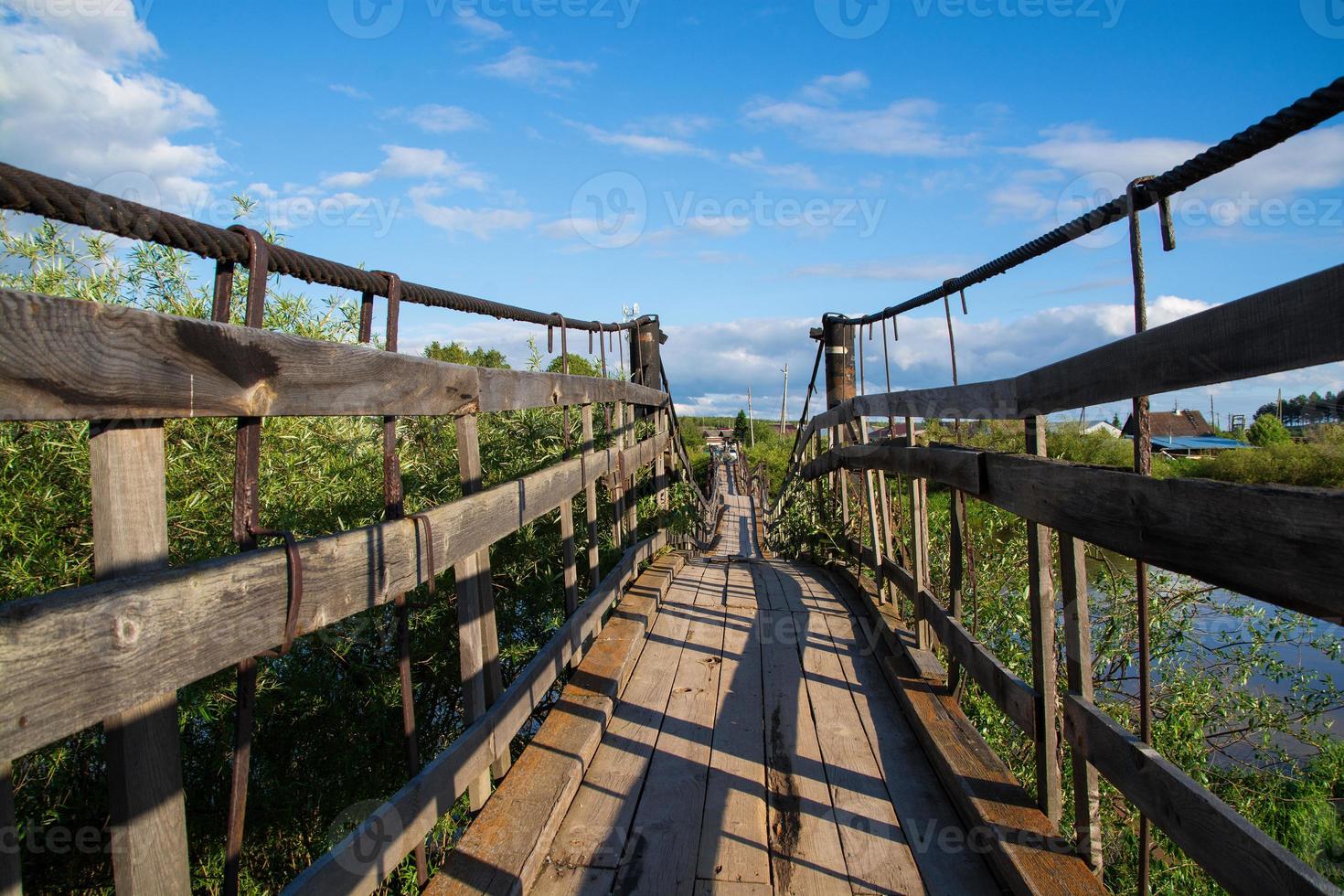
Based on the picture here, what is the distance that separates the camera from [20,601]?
893 mm

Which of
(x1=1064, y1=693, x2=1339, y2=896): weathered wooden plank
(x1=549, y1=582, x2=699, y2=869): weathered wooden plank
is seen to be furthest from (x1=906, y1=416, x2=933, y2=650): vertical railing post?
(x1=1064, y1=693, x2=1339, y2=896): weathered wooden plank

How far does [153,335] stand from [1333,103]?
169cm

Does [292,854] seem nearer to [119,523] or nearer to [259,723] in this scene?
[259,723]

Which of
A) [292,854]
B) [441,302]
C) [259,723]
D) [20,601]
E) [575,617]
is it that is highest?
[441,302]

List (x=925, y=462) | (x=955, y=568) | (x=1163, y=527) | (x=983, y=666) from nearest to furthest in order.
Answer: (x=1163, y=527) → (x=983, y=666) → (x=955, y=568) → (x=925, y=462)

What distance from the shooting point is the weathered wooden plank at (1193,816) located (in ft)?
A: 4.27

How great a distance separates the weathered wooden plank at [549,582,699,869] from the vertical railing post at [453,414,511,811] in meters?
0.29

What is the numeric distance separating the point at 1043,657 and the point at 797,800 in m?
0.86

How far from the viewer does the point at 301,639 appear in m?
4.33

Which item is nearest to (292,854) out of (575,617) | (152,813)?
(575,617)

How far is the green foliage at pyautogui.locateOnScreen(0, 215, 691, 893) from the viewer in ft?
11.5

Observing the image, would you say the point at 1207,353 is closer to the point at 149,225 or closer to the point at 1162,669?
the point at 149,225

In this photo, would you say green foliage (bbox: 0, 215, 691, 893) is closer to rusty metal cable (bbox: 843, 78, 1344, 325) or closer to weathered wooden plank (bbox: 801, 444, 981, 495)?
weathered wooden plank (bbox: 801, 444, 981, 495)

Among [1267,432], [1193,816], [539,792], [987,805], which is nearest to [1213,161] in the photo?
[1193,816]
